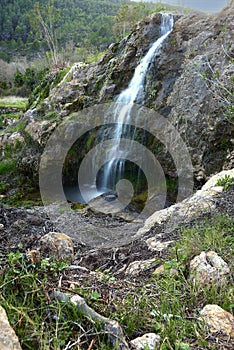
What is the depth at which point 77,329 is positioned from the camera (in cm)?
155

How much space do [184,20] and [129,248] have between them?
8464 mm

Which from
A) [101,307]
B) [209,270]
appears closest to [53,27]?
[209,270]

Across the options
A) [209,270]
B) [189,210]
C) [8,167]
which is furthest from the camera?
[8,167]

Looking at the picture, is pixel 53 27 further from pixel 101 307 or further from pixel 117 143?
pixel 101 307

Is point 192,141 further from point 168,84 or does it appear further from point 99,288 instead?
point 99,288

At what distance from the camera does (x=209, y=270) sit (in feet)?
7.64

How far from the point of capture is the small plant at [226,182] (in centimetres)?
446

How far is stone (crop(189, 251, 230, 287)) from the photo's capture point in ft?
7.41

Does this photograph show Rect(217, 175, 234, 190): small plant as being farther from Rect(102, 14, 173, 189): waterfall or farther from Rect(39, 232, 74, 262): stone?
Rect(102, 14, 173, 189): waterfall

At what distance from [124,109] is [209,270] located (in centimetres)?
751

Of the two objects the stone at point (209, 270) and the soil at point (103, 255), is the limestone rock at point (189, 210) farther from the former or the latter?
the stone at point (209, 270)

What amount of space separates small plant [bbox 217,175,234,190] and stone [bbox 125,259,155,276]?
80.6 inches

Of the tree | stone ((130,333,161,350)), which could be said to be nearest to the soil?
stone ((130,333,161,350))

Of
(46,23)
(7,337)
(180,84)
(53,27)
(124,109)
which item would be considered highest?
(53,27)
